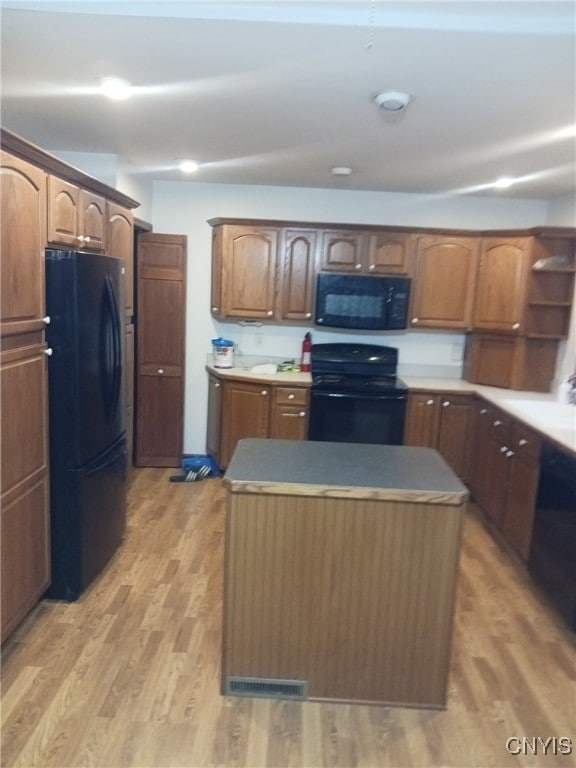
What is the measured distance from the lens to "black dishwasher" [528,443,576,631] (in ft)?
8.39

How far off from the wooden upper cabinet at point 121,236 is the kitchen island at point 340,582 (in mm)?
1827

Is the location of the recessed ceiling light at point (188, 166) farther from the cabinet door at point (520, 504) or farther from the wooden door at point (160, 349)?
the cabinet door at point (520, 504)

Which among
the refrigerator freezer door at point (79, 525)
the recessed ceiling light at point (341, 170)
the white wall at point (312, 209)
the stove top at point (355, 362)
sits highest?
the recessed ceiling light at point (341, 170)

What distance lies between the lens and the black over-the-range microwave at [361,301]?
14.4 feet

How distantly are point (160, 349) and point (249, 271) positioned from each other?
963 millimetres

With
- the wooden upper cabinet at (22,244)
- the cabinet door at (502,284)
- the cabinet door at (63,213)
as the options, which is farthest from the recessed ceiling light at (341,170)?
the wooden upper cabinet at (22,244)

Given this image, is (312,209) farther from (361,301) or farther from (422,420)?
(422,420)

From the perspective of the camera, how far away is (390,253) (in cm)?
441

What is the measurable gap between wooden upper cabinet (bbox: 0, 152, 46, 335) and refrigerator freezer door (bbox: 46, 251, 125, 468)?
0.32ft

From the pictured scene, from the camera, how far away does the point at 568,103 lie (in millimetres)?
2305

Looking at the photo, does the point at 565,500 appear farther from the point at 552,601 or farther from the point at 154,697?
the point at 154,697

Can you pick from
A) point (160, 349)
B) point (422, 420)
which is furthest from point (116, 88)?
point (422, 420)

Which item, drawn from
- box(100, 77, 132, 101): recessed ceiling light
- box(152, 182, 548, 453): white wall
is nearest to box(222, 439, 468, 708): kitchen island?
box(100, 77, 132, 101): recessed ceiling light

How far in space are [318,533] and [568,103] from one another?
204cm
